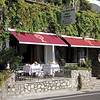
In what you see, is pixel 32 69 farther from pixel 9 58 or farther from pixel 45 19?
pixel 45 19

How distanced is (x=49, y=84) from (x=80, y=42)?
28.6 feet

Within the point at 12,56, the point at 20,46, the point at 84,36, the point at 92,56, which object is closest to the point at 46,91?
the point at 12,56

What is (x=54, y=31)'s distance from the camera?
97.4 feet

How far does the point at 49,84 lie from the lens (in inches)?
898

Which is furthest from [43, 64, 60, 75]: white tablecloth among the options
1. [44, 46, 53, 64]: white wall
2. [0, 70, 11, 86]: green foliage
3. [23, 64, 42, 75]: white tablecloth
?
[0, 70, 11, 86]: green foliage

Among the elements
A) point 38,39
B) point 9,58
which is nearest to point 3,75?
point 9,58

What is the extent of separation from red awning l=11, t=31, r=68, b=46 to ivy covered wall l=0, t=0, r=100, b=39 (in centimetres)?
49

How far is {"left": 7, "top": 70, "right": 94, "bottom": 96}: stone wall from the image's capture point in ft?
68.5

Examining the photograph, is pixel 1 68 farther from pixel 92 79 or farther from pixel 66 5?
pixel 66 5

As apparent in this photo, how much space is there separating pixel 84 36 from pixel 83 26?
2.64ft

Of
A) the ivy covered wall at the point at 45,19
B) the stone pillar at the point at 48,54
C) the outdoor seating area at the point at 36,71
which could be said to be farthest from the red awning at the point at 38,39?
the outdoor seating area at the point at 36,71

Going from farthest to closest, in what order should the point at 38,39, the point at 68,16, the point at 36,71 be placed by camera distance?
the point at 68,16 < the point at 38,39 < the point at 36,71

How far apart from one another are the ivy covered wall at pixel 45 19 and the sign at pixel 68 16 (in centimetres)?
54

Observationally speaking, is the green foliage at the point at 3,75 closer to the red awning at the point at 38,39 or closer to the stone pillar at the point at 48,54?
the red awning at the point at 38,39
